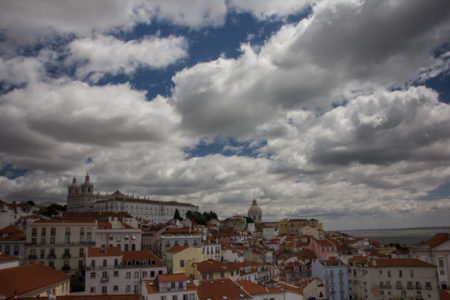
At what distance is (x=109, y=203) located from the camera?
574 feet

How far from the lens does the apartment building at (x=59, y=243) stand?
5972 centimetres

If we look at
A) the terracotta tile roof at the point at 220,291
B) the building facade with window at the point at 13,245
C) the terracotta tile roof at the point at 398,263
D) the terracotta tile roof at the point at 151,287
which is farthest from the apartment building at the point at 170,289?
the terracotta tile roof at the point at 398,263

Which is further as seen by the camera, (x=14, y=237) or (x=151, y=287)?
(x=14, y=237)

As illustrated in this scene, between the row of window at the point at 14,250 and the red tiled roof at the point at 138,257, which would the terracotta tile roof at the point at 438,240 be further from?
the row of window at the point at 14,250

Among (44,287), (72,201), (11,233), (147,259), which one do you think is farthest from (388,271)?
(72,201)

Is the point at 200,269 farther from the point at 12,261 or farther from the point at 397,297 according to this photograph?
the point at 397,297

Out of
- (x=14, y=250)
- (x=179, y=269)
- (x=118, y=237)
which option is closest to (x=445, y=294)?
(x=179, y=269)

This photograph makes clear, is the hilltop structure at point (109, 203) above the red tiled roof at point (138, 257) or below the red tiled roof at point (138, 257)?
above

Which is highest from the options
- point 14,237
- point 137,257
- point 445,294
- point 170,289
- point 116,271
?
point 14,237

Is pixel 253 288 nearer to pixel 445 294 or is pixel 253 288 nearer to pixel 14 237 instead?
pixel 445 294

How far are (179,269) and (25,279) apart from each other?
26.0 m

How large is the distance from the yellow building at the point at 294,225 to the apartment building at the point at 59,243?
115146 millimetres

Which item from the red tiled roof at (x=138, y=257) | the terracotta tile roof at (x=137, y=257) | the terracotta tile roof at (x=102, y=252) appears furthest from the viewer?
the red tiled roof at (x=138, y=257)

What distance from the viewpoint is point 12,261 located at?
153 feet
